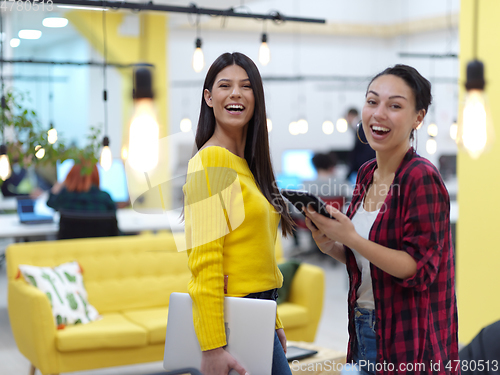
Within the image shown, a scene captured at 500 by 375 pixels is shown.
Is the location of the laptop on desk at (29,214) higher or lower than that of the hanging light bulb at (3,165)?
lower

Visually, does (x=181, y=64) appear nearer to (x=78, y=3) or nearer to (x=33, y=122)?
(x=33, y=122)

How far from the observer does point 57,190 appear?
519cm

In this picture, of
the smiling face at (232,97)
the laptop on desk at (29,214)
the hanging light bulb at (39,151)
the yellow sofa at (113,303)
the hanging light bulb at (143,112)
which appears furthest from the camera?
the laptop on desk at (29,214)

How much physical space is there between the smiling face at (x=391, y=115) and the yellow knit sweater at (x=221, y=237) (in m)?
0.38

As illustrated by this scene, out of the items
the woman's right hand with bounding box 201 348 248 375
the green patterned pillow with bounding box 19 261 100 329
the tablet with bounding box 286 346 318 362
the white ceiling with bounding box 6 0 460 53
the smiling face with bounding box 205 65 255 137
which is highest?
the white ceiling with bounding box 6 0 460 53

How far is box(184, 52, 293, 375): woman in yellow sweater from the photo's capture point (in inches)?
59.4

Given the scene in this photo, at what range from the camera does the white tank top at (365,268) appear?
5.10ft

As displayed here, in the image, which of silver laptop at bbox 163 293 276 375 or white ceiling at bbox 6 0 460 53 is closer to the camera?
silver laptop at bbox 163 293 276 375

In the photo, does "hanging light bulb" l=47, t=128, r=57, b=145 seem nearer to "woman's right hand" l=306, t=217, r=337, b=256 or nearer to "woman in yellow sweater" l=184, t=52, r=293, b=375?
"woman in yellow sweater" l=184, t=52, r=293, b=375

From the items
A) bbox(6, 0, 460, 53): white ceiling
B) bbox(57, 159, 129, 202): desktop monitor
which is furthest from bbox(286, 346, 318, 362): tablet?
bbox(6, 0, 460, 53): white ceiling

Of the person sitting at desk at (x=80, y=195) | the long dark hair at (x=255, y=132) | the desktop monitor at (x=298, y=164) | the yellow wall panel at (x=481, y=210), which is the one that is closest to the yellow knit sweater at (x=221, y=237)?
the long dark hair at (x=255, y=132)

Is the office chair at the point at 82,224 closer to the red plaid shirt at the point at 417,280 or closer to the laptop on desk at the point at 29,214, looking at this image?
the laptop on desk at the point at 29,214

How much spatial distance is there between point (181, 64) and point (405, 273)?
902cm

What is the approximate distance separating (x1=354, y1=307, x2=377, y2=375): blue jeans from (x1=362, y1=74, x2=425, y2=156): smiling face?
47cm
